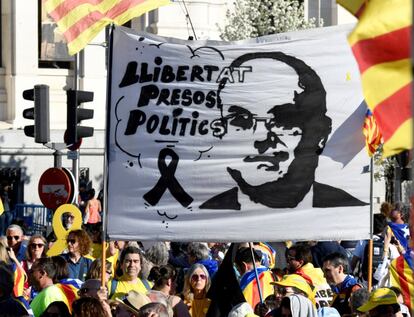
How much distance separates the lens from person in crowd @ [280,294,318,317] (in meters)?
9.34

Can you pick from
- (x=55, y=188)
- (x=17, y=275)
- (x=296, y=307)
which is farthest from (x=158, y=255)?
(x=55, y=188)

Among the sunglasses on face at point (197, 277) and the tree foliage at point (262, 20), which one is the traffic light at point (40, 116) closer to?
the sunglasses on face at point (197, 277)

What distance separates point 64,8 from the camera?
11.7m

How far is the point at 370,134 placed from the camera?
10.6 m

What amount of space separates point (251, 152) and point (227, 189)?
29 cm

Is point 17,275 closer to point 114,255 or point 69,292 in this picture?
point 69,292

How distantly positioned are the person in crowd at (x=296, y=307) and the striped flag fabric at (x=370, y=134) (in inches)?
52.3

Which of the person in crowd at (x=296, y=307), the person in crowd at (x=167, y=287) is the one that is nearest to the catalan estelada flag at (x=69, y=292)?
the person in crowd at (x=167, y=287)

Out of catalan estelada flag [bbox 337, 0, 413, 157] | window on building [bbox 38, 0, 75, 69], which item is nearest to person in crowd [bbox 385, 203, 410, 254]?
catalan estelada flag [bbox 337, 0, 413, 157]

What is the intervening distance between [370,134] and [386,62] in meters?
5.28

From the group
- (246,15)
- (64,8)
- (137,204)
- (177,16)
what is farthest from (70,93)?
(177,16)

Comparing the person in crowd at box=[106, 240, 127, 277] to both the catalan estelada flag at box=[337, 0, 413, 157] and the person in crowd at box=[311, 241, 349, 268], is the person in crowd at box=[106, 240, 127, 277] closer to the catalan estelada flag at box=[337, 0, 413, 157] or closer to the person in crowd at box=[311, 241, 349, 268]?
the person in crowd at box=[311, 241, 349, 268]

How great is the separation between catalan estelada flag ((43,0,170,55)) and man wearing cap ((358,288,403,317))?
9.26ft

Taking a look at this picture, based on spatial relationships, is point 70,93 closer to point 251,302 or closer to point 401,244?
point 401,244
